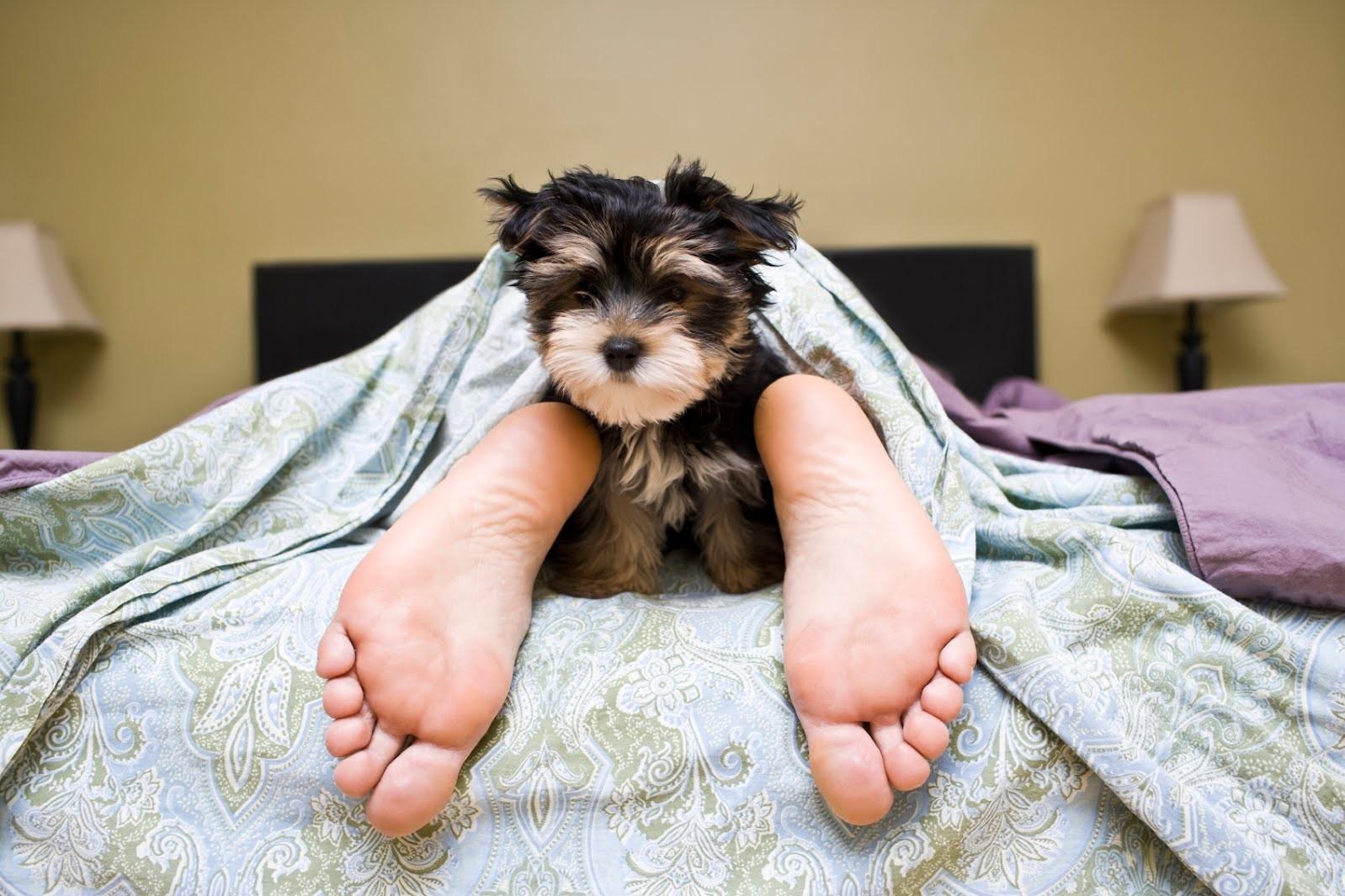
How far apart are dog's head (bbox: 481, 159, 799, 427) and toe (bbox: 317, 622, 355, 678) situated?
452mm

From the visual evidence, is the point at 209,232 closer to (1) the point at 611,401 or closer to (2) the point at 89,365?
(2) the point at 89,365

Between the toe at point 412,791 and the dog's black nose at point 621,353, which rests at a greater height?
the dog's black nose at point 621,353

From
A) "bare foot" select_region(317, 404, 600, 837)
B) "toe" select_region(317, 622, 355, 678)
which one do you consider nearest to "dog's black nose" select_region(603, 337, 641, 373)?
"bare foot" select_region(317, 404, 600, 837)

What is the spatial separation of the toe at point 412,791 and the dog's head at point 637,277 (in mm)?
516

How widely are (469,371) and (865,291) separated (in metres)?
2.10

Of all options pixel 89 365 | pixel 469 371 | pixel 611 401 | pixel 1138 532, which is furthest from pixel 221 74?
pixel 1138 532

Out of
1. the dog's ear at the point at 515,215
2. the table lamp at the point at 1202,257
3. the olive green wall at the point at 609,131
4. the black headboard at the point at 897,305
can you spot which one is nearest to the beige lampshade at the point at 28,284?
the olive green wall at the point at 609,131

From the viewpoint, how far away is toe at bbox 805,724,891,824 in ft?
2.63

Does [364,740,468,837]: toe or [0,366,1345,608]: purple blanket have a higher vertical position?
[0,366,1345,608]: purple blanket

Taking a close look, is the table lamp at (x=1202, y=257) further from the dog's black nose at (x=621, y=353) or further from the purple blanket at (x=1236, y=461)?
the dog's black nose at (x=621, y=353)

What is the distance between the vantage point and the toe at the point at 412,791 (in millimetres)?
810

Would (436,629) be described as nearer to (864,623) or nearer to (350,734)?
(350,734)

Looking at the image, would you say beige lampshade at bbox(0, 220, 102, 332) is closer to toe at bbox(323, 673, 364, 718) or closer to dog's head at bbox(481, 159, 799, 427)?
dog's head at bbox(481, 159, 799, 427)

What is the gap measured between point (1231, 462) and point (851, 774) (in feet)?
2.76
